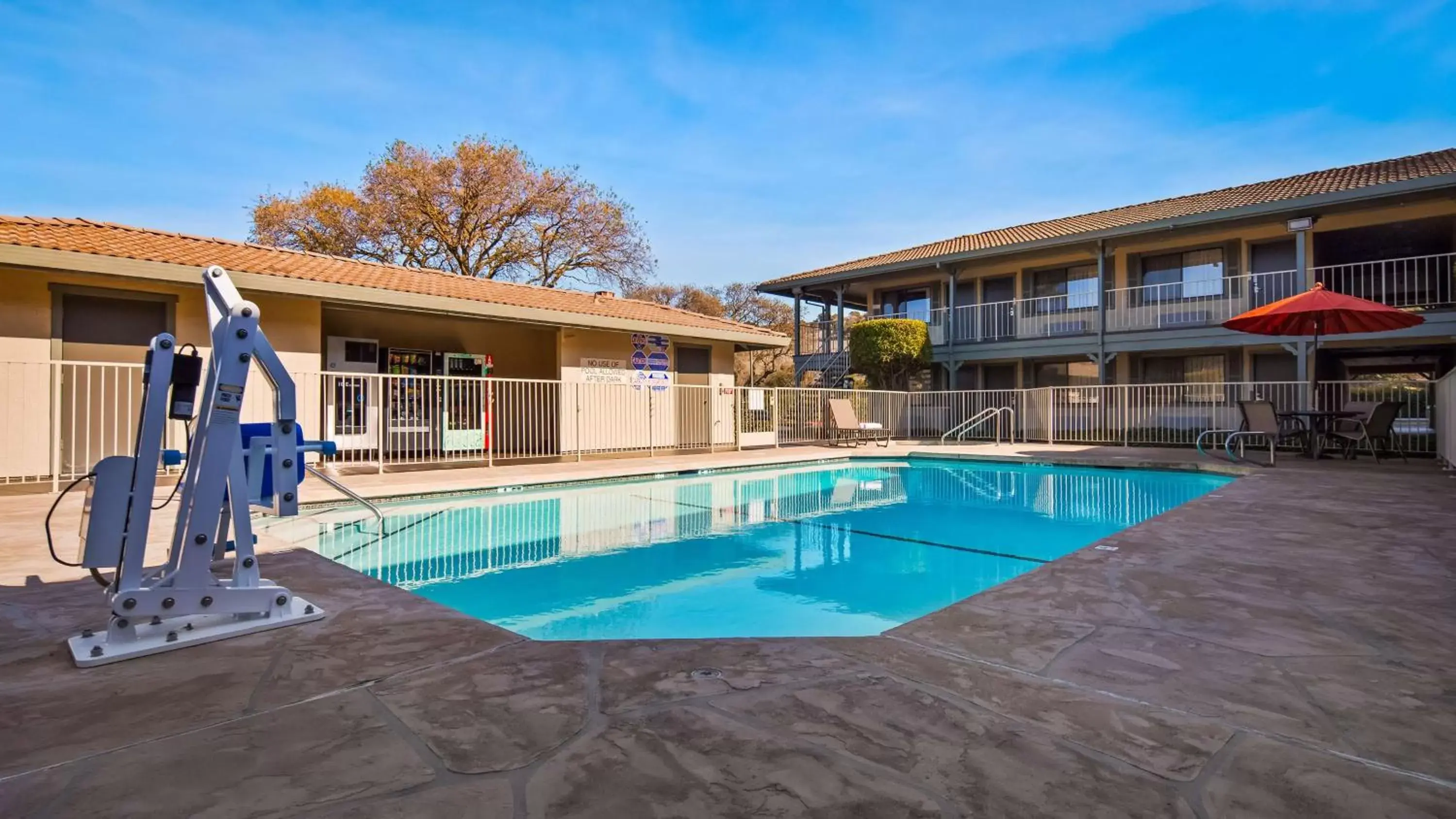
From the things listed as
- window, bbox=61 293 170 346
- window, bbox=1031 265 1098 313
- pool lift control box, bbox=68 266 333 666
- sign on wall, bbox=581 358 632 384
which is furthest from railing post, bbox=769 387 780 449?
pool lift control box, bbox=68 266 333 666

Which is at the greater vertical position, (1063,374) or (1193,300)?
(1193,300)

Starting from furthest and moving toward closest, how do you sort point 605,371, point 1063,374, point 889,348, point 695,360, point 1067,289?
point 1063,374 < point 1067,289 < point 889,348 < point 695,360 < point 605,371

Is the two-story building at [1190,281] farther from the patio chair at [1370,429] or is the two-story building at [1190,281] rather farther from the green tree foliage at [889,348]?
the patio chair at [1370,429]

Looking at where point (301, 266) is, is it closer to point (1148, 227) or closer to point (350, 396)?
point (350, 396)

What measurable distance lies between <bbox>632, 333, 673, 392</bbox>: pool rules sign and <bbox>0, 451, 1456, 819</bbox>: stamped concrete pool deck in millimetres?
11142

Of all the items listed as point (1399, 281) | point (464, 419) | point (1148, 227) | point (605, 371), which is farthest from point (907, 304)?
point (464, 419)

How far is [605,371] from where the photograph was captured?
44.9ft

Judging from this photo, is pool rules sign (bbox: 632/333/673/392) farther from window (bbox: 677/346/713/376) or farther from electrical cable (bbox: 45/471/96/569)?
electrical cable (bbox: 45/471/96/569)

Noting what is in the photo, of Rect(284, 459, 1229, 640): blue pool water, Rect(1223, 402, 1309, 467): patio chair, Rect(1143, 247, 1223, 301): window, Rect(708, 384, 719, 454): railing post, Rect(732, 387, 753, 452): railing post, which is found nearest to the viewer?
Rect(284, 459, 1229, 640): blue pool water

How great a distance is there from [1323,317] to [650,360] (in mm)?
11304

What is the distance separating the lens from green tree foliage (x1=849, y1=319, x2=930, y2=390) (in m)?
18.2

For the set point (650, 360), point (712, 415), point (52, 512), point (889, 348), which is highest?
point (889, 348)

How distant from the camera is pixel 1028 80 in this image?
37.0ft

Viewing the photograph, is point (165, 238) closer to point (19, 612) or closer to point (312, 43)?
point (312, 43)
